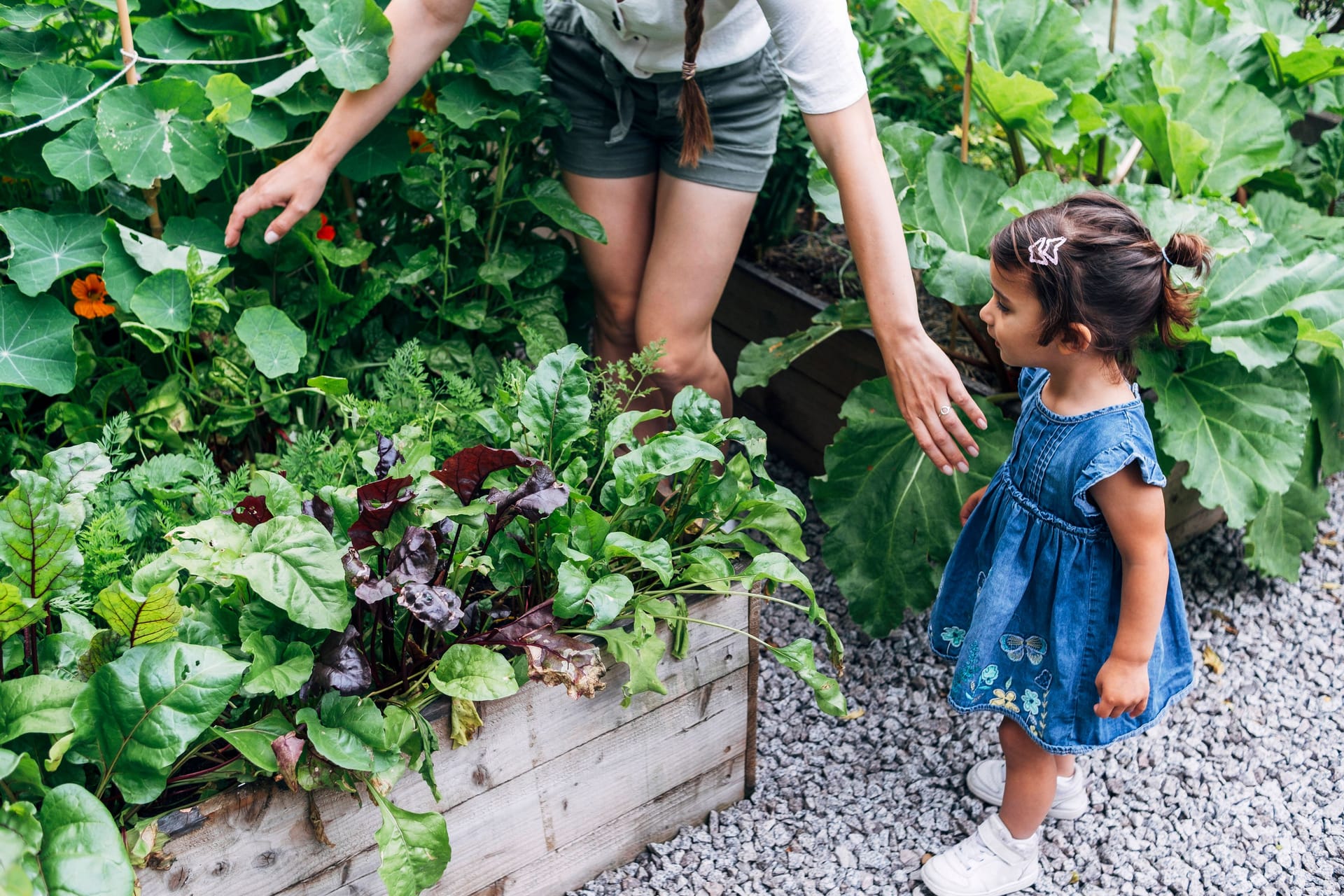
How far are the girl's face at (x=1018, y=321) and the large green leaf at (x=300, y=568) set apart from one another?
0.90 m

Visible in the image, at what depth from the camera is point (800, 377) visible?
2.49 metres

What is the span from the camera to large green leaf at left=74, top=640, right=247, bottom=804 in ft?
3.58

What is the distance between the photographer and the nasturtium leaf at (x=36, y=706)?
3.56 feet

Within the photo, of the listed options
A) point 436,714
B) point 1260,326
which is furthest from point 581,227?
point 1260,326

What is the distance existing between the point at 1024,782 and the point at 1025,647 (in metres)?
0.24

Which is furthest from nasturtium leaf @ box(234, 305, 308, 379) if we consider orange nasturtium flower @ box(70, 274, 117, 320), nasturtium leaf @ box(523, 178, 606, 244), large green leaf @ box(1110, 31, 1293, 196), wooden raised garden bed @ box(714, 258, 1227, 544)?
large green leaf @ box(1110, 31, 1293, 196)

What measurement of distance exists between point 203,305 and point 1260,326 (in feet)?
5.99

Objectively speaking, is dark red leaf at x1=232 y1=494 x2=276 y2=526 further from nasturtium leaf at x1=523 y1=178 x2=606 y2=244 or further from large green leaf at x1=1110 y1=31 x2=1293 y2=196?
large green leaf at x1=1110 y1=31 x2=1293 y2=196

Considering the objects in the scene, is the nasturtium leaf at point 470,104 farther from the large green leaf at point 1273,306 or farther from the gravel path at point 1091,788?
the large green leaf at point 1273,306

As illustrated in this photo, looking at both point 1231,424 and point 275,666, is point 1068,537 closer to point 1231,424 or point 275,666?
point 1231,424

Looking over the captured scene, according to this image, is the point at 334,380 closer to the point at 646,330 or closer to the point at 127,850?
the point at 646,330

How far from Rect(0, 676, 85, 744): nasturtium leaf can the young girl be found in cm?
115

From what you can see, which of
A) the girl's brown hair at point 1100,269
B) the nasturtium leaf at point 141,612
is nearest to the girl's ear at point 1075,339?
the girl's brown hair at point 1100,269

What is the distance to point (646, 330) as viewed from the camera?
1.96 meters
